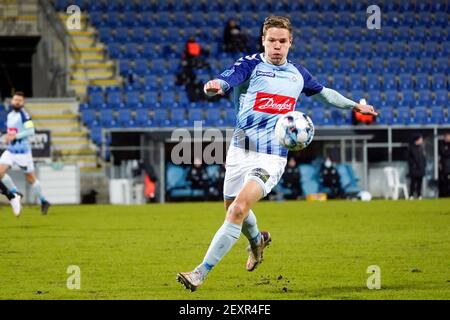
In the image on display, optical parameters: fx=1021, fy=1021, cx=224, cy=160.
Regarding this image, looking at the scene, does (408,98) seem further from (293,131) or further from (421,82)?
(293,131)

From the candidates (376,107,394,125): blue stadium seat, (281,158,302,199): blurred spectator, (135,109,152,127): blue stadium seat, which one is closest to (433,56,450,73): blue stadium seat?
(376,107,394,125): blue stadium seat

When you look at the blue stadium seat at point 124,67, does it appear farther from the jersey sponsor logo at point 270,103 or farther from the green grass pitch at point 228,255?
the jersey sponsor logo at point 270,103

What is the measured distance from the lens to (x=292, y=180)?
29.5 metres

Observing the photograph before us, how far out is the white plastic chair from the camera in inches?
1176

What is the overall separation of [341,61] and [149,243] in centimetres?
1994

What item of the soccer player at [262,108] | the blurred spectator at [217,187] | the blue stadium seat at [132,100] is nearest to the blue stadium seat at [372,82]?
the blurred spectator at [217,187]

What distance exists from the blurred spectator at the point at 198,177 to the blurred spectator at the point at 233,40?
15.8 feet

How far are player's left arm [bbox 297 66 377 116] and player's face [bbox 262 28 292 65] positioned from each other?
0.46 m

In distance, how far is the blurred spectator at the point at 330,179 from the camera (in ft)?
96.7

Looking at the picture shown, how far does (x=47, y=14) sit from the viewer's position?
31688mm

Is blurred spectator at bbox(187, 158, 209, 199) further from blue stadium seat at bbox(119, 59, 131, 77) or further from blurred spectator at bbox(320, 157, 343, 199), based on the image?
blue stadium seat at bbox(119, 59, 131, 77)

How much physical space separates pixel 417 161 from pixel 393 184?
1.51 metres
